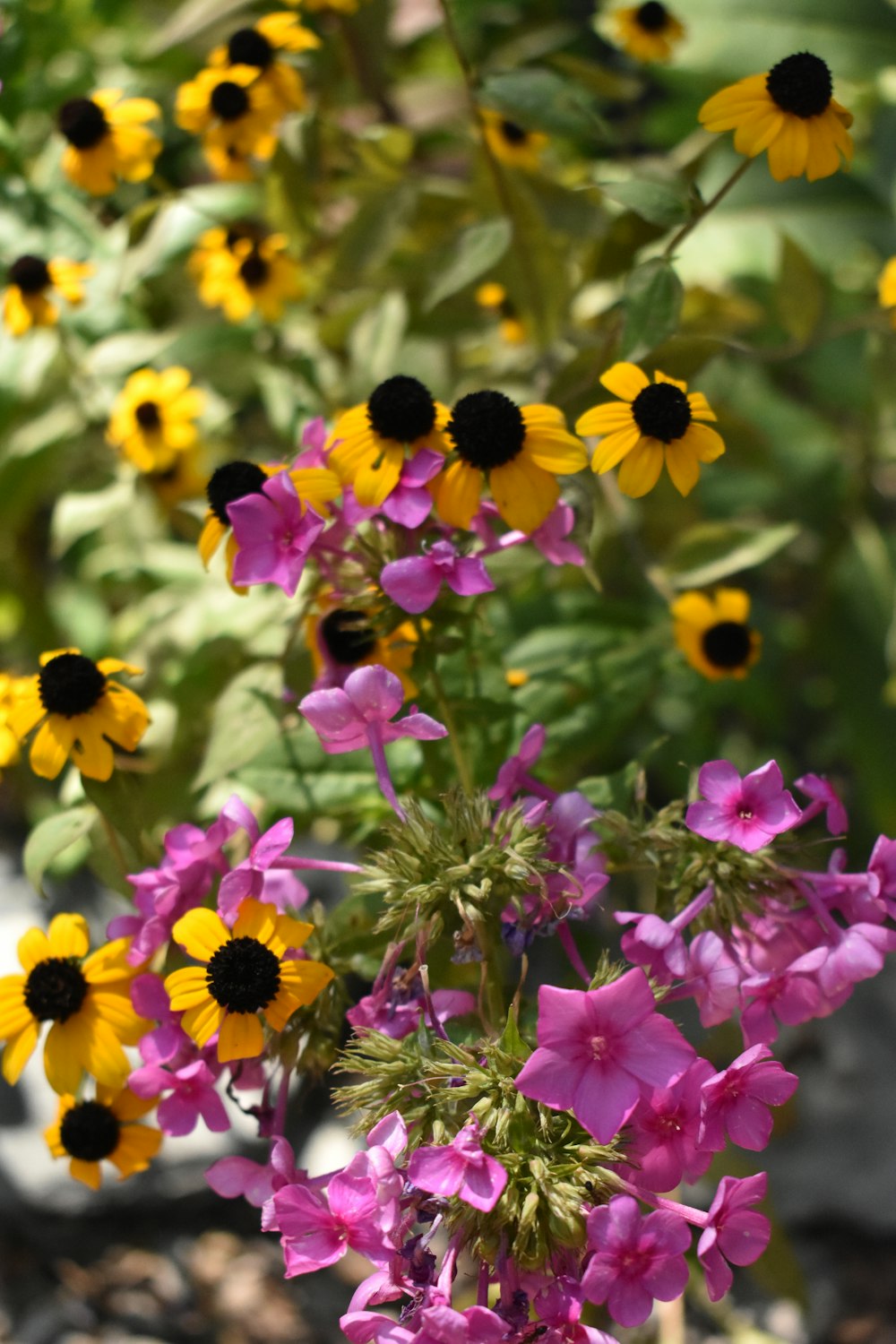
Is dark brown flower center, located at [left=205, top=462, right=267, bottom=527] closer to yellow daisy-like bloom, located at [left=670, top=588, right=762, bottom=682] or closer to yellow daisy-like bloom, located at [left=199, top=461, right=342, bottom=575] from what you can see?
yellow daisy-like bloom, located at [left=199, top=461, right=342, bottom=575]

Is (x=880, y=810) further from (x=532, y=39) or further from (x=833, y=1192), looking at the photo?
(x=532, y=39)

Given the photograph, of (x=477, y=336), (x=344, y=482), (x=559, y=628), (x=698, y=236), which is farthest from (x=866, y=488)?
(x=344, y=482)

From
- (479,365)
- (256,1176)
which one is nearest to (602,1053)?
(256,1176)

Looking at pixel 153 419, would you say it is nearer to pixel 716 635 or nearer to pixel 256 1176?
pixel 716 635

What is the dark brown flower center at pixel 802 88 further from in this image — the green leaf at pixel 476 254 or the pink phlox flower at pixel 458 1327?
the pink phlox flower at pixel 458 1327

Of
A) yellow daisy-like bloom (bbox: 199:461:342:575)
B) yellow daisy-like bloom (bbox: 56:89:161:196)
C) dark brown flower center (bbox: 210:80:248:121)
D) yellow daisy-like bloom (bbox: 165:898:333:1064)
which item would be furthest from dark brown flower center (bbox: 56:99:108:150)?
yellow daisy-like bloom (bbox: 165:898:333:1064)

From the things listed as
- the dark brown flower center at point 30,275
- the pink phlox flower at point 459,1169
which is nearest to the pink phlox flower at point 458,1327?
the pink phlox flower at point 459,1169
